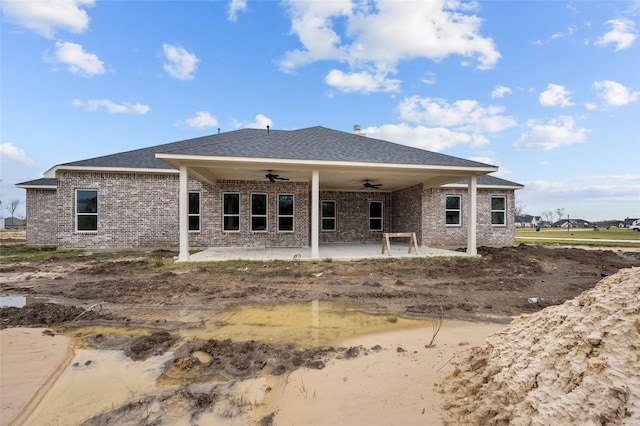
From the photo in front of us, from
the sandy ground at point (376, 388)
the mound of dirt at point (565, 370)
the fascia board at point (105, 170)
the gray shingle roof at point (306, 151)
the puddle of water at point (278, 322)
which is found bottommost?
the puddle of water at point (278, 322)

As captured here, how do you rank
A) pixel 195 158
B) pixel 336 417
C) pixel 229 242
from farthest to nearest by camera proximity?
pixel 229 242 → pixel 195 158 → pixel 336 417

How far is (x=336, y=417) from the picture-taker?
247 centimetres

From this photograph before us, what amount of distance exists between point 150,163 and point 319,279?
33.7ft

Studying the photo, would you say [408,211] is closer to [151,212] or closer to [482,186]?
[482,186]

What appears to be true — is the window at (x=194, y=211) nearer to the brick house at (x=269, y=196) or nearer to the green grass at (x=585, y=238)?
the brick house at (x=269, y=196)

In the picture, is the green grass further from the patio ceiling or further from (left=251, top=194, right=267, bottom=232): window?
(left=251, top=194, right=267, bottom=232): window

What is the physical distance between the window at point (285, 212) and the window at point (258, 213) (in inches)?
26.5

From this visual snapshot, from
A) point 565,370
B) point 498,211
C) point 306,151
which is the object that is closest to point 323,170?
point 306,151

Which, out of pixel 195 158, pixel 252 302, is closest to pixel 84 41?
pixel 195 158

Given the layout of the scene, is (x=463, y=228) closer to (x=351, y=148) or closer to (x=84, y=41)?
(x=351, y=148)

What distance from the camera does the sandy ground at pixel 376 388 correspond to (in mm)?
2471

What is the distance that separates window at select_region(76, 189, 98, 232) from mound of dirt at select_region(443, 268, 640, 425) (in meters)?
15.0

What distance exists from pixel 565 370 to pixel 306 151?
937cm

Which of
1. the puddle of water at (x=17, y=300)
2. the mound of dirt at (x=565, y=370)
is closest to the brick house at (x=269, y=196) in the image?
the puddle of water at (x=17, y=300)
